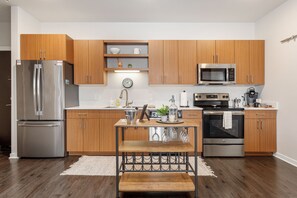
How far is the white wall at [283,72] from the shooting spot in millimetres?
3662

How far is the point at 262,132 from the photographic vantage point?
13.7ft

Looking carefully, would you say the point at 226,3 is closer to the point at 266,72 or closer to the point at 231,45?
the point at 231,45

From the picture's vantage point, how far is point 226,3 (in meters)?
3.88

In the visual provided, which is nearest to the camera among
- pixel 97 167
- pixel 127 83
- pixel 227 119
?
pixel 97 167

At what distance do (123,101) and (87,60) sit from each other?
1.15 meters

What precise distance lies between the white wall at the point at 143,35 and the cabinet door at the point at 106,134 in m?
0.77

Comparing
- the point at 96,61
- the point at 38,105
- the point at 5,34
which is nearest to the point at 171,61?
the point at 96,61

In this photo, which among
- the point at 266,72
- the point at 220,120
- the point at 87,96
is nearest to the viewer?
the point at 220,120

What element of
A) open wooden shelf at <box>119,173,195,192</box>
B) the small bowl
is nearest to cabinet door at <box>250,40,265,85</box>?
the small bowl

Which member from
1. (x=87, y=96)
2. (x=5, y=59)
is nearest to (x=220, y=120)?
(x=87, y=96)

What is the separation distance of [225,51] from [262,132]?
1.73 meters

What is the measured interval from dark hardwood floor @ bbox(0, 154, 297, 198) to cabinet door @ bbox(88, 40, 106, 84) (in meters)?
1.74

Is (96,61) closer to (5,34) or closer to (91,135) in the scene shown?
(91,135)

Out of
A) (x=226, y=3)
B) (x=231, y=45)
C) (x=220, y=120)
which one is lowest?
(x=220, y=120)
